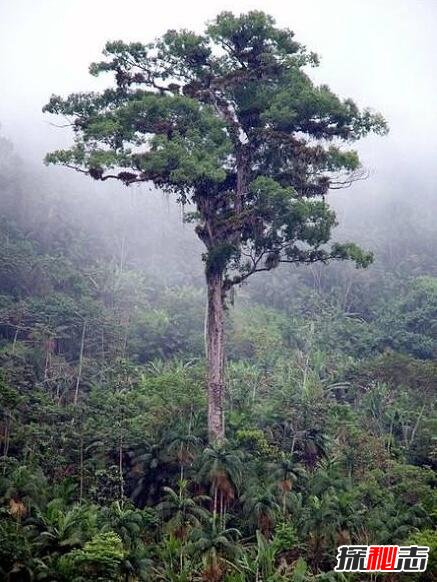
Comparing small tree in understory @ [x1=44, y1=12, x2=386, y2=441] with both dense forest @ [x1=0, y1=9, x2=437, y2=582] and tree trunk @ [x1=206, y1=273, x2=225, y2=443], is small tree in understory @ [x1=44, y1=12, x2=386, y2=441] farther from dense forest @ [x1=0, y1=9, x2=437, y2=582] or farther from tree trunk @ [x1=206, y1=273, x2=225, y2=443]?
dense forest @ [x1=0, y1=9, x2=437, y2=582]

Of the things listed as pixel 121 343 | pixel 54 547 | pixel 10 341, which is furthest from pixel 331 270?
pixel 54 547

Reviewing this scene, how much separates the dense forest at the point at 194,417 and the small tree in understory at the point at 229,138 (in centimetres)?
347

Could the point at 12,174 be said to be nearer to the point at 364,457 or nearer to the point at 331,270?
the point at 331,270

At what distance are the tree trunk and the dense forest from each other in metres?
0.95

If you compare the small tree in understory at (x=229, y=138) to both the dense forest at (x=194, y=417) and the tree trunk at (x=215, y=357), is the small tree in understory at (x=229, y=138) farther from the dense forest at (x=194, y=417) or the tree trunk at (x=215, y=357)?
the dense forest at (x=194, y=417)

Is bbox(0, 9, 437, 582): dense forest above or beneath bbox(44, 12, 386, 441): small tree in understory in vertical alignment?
beneath

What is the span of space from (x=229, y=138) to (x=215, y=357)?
27.2 ft

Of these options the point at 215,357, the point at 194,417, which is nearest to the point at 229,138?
the point at 215,357

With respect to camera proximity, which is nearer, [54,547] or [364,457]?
[54,547]

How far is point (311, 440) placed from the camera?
31531mm

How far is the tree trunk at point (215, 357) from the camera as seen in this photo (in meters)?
27.2

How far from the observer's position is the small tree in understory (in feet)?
87.4

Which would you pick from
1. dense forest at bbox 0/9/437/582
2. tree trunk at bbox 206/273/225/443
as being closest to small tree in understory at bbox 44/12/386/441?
tree trunk at bbox 206/273/225/443

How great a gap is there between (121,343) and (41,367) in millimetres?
7509
